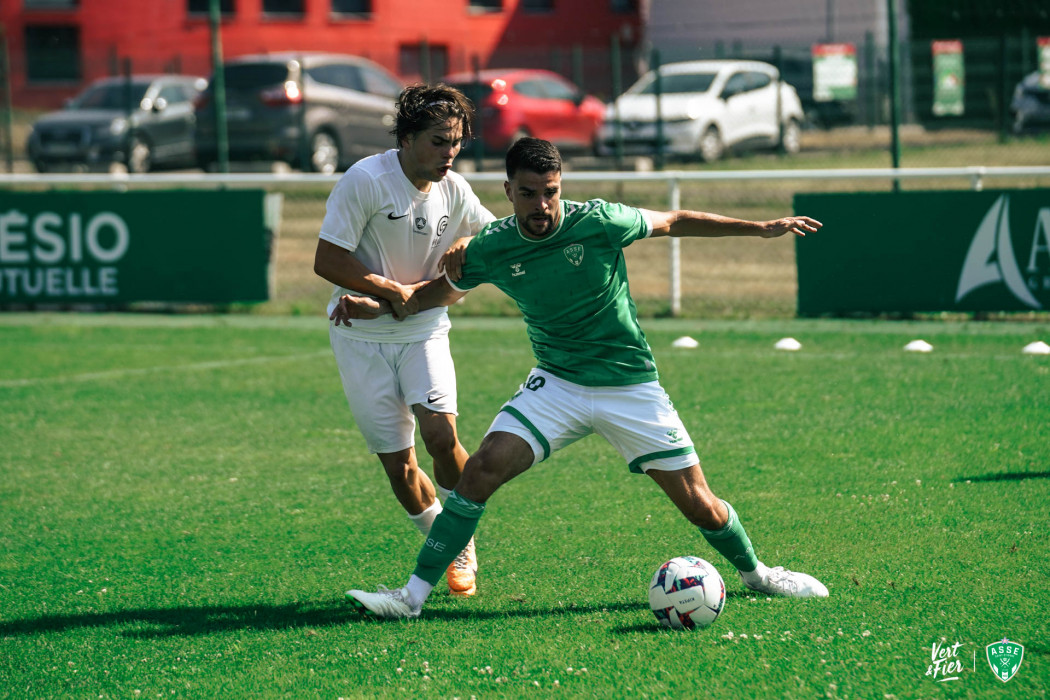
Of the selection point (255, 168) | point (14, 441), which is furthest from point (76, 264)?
point (255, 168)

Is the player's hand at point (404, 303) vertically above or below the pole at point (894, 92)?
below

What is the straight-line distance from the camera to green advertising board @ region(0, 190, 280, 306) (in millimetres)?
13500

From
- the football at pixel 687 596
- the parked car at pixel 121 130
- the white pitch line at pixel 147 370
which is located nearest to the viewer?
the football at pixel 687 596

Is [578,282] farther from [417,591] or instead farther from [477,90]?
[477,90]

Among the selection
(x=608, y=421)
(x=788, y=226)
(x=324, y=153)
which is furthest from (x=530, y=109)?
(x=608, y=421)

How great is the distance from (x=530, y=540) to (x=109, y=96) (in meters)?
19.4

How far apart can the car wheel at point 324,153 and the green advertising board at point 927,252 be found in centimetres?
1072

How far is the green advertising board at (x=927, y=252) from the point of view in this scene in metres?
11.5

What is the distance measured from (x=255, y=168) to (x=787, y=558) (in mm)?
16415

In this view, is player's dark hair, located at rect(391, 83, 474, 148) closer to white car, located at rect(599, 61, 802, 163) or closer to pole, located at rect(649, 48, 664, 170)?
pole, located at rect(649, 48, 664, 170)

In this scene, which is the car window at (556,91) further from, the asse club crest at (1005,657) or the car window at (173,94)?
the asse club crest at (1005,657)

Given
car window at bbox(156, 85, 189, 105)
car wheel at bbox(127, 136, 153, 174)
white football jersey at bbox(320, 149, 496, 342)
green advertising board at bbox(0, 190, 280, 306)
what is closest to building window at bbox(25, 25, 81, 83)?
car window at bbox(156, 85, 189, 105)

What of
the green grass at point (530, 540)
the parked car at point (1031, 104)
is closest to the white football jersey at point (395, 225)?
the green grass at point (530, 540)

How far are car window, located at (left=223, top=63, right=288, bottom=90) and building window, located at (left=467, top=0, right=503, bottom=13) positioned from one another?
17.8 meters
